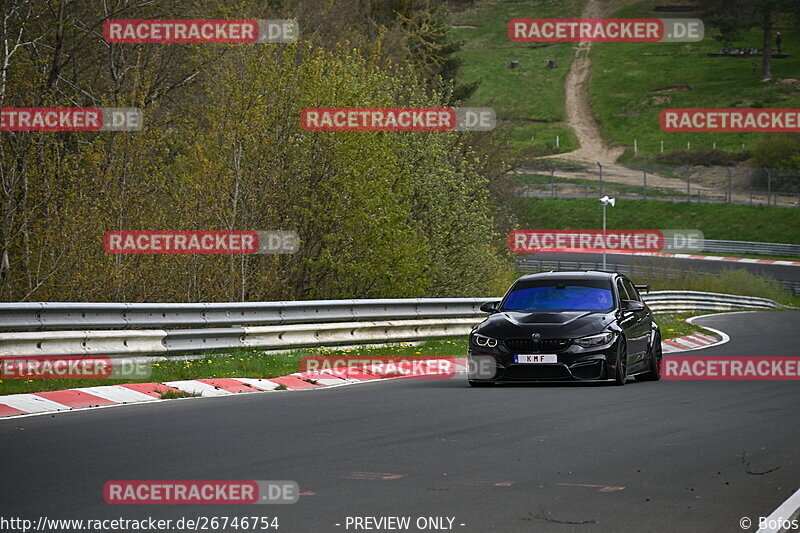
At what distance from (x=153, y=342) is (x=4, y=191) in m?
7.05

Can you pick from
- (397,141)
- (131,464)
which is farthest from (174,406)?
(397,141)

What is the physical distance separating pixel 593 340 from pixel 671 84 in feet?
398

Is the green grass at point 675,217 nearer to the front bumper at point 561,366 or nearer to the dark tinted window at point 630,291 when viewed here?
the dark tinted window at point 630,291

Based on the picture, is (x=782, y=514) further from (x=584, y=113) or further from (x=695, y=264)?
(x=584, y=113)

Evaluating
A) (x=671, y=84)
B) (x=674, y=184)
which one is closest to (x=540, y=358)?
(x=674, y=184)

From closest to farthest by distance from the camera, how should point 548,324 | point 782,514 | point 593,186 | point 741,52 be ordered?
point 782,514, point 548,324, point 593,186, point 741,52

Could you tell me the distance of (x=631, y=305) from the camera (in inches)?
693

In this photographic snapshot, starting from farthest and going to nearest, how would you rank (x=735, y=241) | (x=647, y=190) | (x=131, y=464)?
(x=647, y=190) → (x=735, y=241) → (x=131, y=464)

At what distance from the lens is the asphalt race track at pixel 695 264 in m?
67.3

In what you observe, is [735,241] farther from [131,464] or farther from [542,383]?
[131,464]

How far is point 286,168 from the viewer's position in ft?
93.7

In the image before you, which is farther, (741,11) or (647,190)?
(741,11)

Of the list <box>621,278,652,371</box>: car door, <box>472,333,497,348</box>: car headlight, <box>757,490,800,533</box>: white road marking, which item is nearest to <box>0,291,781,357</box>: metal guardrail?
<box>472,333,497,348</box>: car headlight

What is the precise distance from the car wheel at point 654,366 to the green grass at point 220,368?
4277mm
